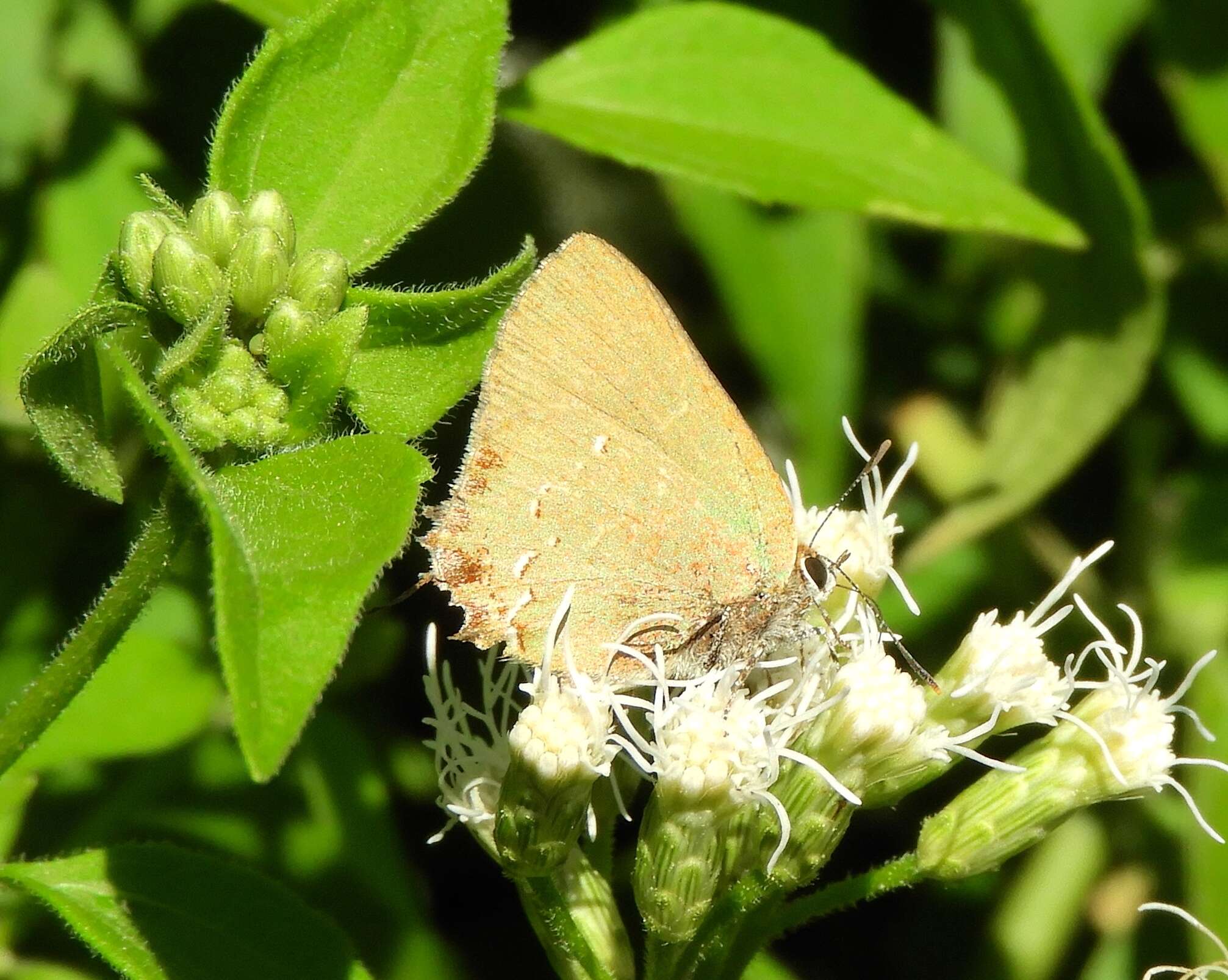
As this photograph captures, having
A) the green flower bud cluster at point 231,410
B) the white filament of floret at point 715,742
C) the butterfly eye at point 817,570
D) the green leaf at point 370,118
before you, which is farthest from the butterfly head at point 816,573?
the green flower bud cluster at point 231,410

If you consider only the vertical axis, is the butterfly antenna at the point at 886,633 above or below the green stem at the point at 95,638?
below

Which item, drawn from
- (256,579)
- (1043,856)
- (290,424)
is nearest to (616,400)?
(290,424)

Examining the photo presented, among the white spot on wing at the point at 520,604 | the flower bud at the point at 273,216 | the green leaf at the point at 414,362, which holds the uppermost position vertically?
the flower bud at the point at 273,216

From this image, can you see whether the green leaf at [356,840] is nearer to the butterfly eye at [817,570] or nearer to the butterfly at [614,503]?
the butterfly at [614,503]

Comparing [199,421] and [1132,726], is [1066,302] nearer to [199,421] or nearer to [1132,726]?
[1132,726]

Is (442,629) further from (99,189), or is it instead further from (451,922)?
(99,189)
